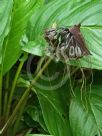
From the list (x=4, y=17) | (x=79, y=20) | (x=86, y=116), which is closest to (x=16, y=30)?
(x=4, y=17)

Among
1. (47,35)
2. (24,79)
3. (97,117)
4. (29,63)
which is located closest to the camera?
(47,35)

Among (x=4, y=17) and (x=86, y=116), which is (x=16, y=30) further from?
(x=86, y=116)

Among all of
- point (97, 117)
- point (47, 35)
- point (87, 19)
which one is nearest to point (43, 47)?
point (47, 35)

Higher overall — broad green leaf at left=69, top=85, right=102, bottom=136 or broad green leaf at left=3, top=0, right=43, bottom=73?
broad green leaf at left=3, top=0, right=43, bottom=73

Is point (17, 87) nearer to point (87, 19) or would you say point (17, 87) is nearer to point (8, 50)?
point (8, 50)

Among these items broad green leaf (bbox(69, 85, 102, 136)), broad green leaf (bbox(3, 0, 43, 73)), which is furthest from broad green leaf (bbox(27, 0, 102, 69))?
broad green leaf (bbox(69, 85, 102, 136))

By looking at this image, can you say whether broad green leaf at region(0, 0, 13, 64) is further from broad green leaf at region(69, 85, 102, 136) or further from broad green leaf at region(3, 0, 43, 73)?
broad green leaf at region(69, 85, 102, 136)

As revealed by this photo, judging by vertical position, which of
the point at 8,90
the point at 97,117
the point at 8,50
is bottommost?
the point at 97,117
